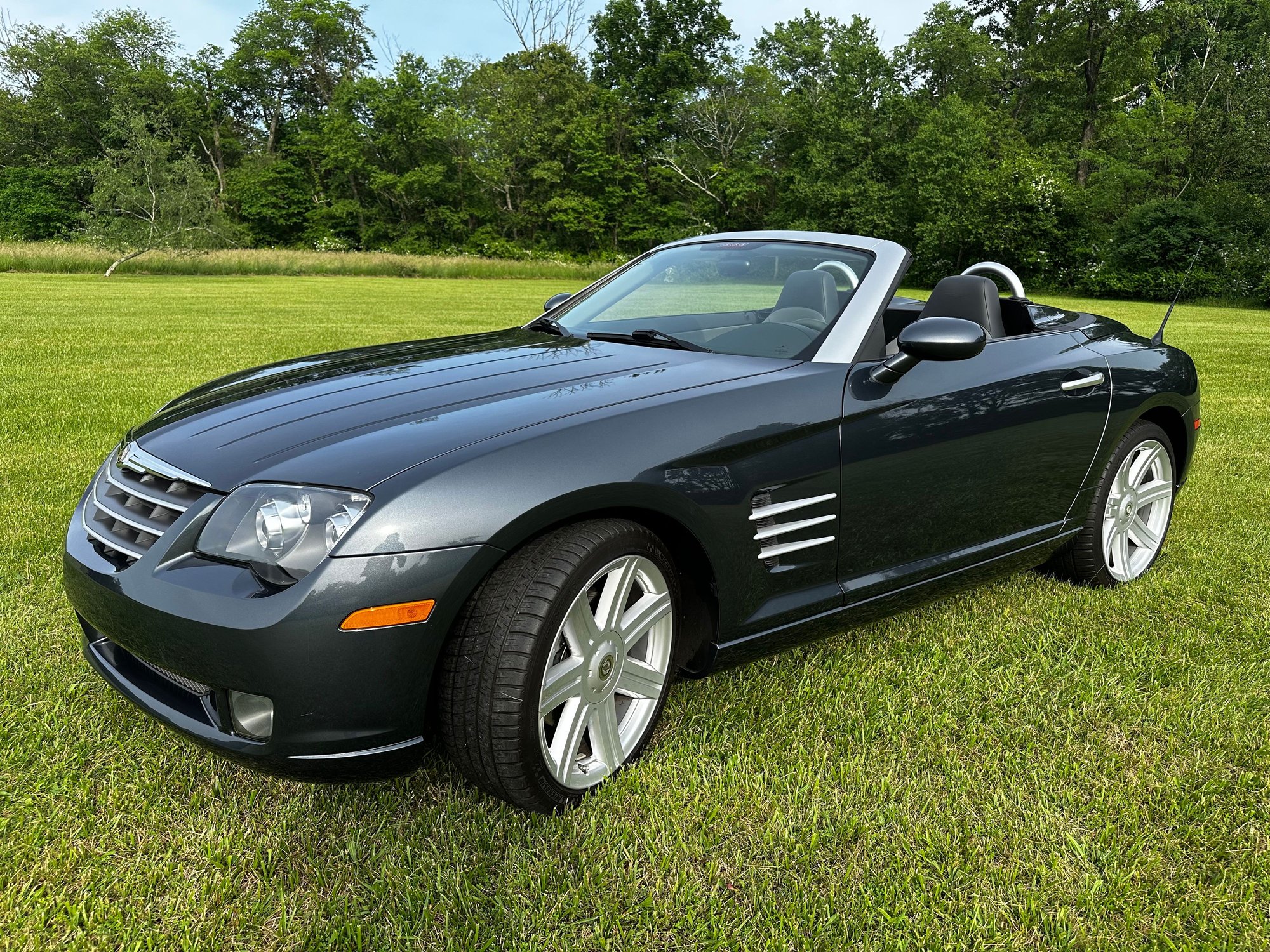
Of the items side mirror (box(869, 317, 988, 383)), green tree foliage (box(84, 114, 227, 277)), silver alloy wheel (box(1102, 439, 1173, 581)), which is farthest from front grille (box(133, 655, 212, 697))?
green tree foliage (box(84, 114, 227, 277))

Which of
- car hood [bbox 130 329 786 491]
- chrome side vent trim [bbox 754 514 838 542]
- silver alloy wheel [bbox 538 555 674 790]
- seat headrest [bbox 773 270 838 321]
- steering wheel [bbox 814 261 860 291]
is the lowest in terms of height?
silver alloy wheel [bbox 538 555 674 790]

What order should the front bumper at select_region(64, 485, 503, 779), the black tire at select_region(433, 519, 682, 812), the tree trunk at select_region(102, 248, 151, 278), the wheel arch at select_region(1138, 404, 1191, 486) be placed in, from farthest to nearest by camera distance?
the tree trunk at select_region(102, 248, 151, 278), the wheel arch at select_region(1138, 404, 1191, 486), the black tire at select_region(433, 519, 682, 812), the front bumper at select_region(64, 485, 503, 779)

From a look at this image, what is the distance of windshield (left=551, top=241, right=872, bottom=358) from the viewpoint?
288 cm

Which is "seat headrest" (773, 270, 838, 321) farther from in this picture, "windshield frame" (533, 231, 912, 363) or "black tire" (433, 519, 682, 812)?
"black tire" (433, 519, 682, 812)

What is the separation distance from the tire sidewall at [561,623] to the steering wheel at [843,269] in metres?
1.29

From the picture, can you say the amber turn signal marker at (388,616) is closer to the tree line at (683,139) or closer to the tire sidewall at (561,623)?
the tire sidewall at (561,623)

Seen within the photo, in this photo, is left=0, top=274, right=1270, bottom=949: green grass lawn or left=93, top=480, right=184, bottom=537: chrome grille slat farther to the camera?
left=93, top=480, right=184, bottom=537: chrome grille slat

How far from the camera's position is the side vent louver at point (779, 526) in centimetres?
234

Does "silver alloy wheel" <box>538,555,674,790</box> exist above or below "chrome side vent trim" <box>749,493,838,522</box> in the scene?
below

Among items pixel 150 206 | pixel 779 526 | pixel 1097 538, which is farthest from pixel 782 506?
pixel 150 206

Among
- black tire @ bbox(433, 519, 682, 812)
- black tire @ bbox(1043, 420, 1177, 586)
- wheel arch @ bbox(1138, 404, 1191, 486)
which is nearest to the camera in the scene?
black tire @ bbox(433, 519, 682, 812)

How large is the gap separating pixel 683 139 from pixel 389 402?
2089 inches

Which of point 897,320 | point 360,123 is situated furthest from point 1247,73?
point 897,320

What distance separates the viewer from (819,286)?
3.11 meters
